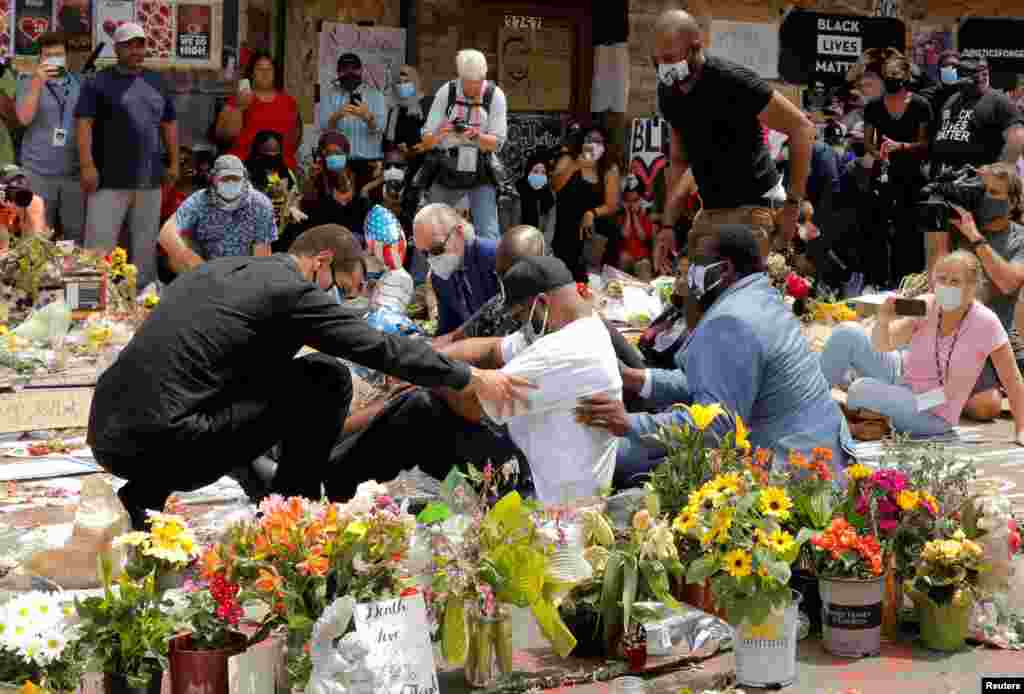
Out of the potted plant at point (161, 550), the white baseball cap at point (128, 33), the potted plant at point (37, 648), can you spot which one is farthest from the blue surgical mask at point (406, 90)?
the potted plant at point (37, 648)

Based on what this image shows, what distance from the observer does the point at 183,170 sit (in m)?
12.8

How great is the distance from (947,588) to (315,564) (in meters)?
2.02

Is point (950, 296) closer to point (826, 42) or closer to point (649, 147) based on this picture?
point (649, 147)

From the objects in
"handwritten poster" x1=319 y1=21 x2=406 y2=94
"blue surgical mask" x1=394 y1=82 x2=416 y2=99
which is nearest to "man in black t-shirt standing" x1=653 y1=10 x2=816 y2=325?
"blue surgical mask" x1=394 y1=82 x2=416 y2=99

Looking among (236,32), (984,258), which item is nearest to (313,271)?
(984,258)

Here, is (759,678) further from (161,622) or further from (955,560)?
(161,622)

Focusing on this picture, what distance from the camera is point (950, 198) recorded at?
10273 millimetres

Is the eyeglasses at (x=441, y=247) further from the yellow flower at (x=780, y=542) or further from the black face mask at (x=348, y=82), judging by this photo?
the black face mask at (x=348, y=82)

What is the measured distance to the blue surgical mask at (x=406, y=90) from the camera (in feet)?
45.3

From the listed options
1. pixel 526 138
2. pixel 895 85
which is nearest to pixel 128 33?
pixel 526 138

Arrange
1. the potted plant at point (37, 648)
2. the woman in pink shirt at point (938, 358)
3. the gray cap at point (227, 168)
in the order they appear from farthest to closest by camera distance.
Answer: the gray cap at point (227, 168), the woman in pink shirt at point (938, 358), the potted plant at point (37, 648)

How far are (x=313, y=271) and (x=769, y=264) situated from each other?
195 inches

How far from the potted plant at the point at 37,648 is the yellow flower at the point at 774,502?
1850mm

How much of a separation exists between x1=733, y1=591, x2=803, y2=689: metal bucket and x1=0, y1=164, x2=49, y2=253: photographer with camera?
6.69m
